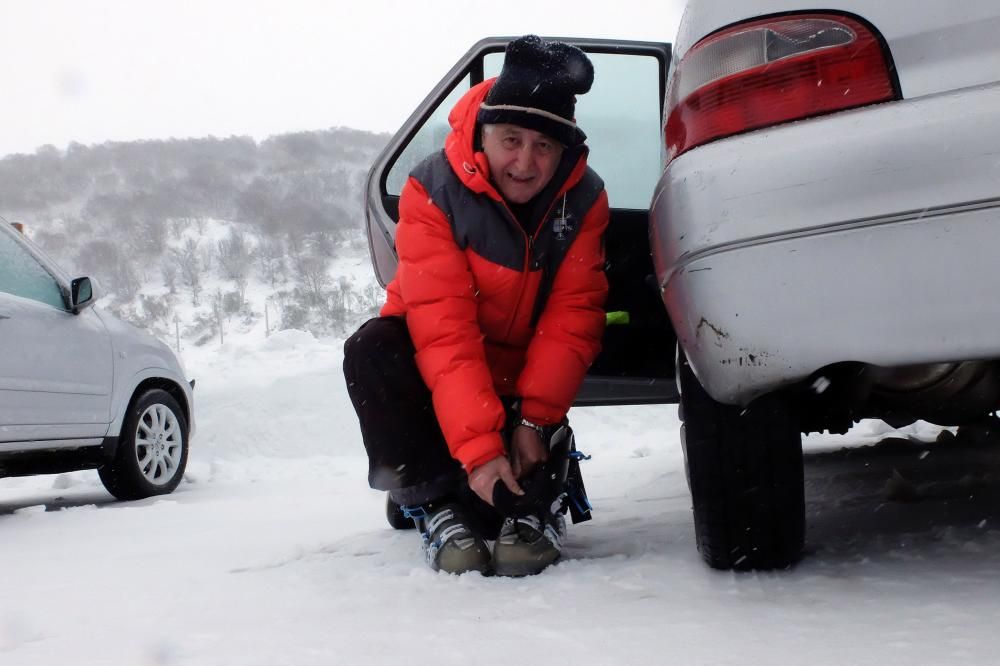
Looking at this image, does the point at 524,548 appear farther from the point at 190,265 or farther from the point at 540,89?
the point at 190,265

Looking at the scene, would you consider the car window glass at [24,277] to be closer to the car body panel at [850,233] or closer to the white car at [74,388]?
the white car at [74,388]

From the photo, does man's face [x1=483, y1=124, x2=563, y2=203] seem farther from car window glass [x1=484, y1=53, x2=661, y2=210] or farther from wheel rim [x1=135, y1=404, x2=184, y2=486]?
wheel rim [x1=135, y1=404, x2=184, y2=486]

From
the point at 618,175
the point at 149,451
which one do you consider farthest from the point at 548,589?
the point at 149,451

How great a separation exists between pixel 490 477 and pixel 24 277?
10.8ft

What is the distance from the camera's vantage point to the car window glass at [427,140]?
2.96m

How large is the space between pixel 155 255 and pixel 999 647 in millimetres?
45413

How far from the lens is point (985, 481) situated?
102 inches

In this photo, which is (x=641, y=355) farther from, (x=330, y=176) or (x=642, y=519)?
(x=330, y=176)

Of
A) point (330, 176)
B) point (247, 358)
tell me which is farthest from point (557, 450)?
point (330, 176)

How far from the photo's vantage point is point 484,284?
77.3 inches

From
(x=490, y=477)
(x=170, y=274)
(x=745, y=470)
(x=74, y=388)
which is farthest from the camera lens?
(x=170, y=274)

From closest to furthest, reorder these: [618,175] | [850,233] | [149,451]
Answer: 1. [850,233]
2. [618,175]
3. [149,451]

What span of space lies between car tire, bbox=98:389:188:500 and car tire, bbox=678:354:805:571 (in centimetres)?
363

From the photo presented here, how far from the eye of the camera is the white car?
3.89m
